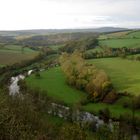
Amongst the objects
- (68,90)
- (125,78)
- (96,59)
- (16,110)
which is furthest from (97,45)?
(16,110)

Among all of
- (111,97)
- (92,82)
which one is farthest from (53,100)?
(111,97)

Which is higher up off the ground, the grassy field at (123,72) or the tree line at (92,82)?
the tree line at (92,82)

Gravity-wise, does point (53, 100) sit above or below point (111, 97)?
below

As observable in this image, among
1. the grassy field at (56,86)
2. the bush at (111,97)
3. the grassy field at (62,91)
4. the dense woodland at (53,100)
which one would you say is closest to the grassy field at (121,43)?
the dense woodland at (53,100)

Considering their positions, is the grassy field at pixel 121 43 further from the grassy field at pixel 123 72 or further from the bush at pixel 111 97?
the bush at pixel 111 97

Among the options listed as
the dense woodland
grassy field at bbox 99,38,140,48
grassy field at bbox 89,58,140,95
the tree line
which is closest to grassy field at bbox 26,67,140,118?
the dense woodland

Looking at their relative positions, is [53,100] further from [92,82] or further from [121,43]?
[121,43]
